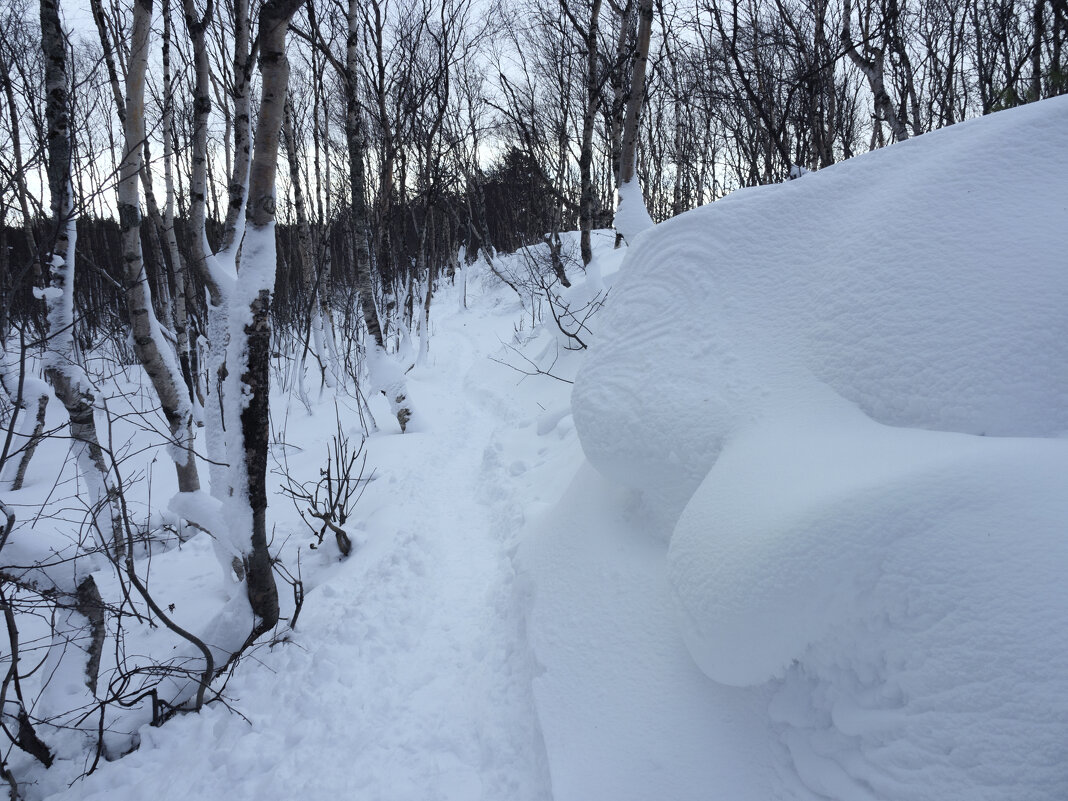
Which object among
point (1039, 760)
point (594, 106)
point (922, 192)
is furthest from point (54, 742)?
point (594, 106)

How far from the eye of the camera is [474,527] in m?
3.60

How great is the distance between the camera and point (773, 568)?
1.28 m

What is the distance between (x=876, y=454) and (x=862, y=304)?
1.77 ft

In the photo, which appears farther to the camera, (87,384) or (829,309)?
(87,384)

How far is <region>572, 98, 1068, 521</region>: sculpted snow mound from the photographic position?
1.40 meters

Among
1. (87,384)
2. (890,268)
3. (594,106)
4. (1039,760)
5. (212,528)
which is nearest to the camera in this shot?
(1039,760)

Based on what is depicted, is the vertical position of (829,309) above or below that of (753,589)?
above

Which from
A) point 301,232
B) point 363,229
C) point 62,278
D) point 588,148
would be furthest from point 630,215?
point 301,232

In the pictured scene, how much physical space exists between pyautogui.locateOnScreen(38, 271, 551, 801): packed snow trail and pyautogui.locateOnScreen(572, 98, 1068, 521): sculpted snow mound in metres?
1.03

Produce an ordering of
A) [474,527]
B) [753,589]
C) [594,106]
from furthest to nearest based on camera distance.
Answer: [594,106]
[474,527]
[753,589]

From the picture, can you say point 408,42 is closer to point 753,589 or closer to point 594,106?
point 594,106

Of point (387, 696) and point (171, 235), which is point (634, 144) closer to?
point (171, 235)

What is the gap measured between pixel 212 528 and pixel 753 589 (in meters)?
2.42

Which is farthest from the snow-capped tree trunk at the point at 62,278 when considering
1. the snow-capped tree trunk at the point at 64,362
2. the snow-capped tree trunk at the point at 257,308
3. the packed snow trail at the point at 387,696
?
the packed snow trail at the point at 387,696
